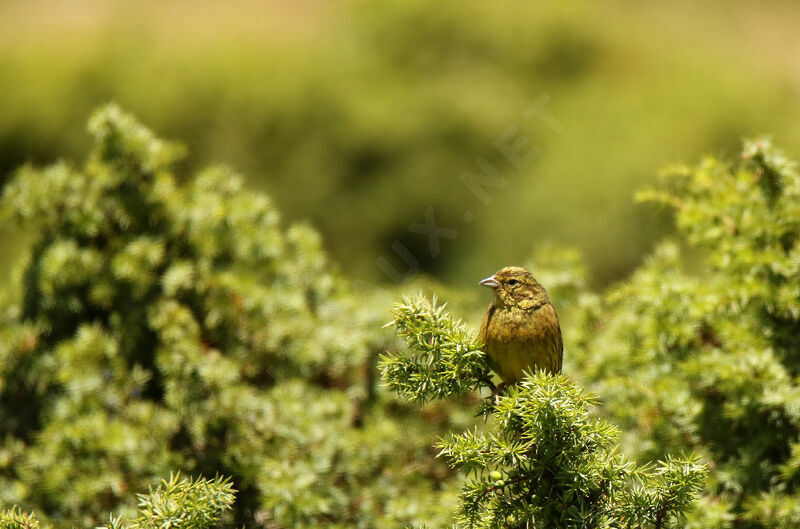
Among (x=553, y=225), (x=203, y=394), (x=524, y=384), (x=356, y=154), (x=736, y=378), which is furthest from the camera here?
(x=356, y=154)

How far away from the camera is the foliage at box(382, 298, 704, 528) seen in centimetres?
86

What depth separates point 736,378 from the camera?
129 cm

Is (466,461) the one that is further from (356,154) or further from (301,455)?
(356,154)

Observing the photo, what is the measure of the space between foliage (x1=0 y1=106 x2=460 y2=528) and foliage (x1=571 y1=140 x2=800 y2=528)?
43cm

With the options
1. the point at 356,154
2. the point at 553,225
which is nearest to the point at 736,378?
the point at 553,225

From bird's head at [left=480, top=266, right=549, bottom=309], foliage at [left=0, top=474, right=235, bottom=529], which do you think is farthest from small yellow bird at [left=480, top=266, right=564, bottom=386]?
foliage at [left=0, top=474, right=235, bottom=529]

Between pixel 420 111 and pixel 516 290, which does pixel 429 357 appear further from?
pixel 420 111

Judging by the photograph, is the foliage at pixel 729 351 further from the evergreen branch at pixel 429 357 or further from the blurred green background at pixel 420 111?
the blurred green background at pixel 420 111

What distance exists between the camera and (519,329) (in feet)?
3.22

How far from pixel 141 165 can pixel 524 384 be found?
1089 millimetres

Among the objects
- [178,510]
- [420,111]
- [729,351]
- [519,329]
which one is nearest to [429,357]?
[519,329]

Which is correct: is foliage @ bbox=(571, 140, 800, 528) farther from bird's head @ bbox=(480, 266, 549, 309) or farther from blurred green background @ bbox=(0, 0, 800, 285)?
blurred green background @ bbox=(0, 0, 800, 285)

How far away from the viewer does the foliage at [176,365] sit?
1.45m

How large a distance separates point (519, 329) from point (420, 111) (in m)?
3.36
